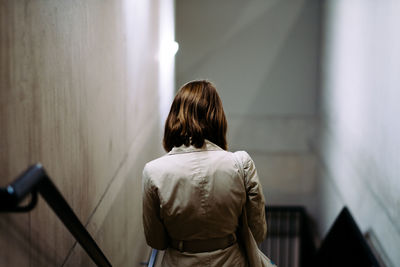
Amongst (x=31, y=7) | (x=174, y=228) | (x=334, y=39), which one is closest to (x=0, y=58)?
(x=31, y=7)

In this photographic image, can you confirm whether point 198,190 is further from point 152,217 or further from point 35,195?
point 35,195

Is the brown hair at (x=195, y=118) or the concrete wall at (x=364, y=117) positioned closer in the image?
the brown hair at (x=195, y=118)

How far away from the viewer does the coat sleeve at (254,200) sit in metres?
1.58

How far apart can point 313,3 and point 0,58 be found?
20.6ft

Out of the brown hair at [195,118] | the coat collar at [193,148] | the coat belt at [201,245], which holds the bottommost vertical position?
the coat belt at [201,245]

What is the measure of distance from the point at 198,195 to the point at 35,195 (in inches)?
30.9

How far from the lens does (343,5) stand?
17.0ft

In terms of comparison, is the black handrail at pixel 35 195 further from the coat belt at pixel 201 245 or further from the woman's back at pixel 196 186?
the coat belt at pixel 201 245

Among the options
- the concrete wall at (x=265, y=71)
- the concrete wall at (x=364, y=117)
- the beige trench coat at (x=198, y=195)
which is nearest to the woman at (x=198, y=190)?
the beige trench coat at (x=198, y=195)

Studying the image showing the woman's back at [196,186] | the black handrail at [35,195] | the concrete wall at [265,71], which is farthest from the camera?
the concrete wall at [265,71]

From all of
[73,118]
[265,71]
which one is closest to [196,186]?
[73,118]

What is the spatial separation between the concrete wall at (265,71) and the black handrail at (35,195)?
569 cm

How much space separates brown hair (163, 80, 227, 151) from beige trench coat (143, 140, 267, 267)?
0.04 metres

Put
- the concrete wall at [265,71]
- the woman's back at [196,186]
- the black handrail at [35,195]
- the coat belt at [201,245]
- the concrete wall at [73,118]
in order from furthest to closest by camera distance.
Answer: the concrete wall at [265,71], the coat belt at [201,245], the woman's back at [196,186], the concrete wall at [73,118], the black handrail at [35,195]
